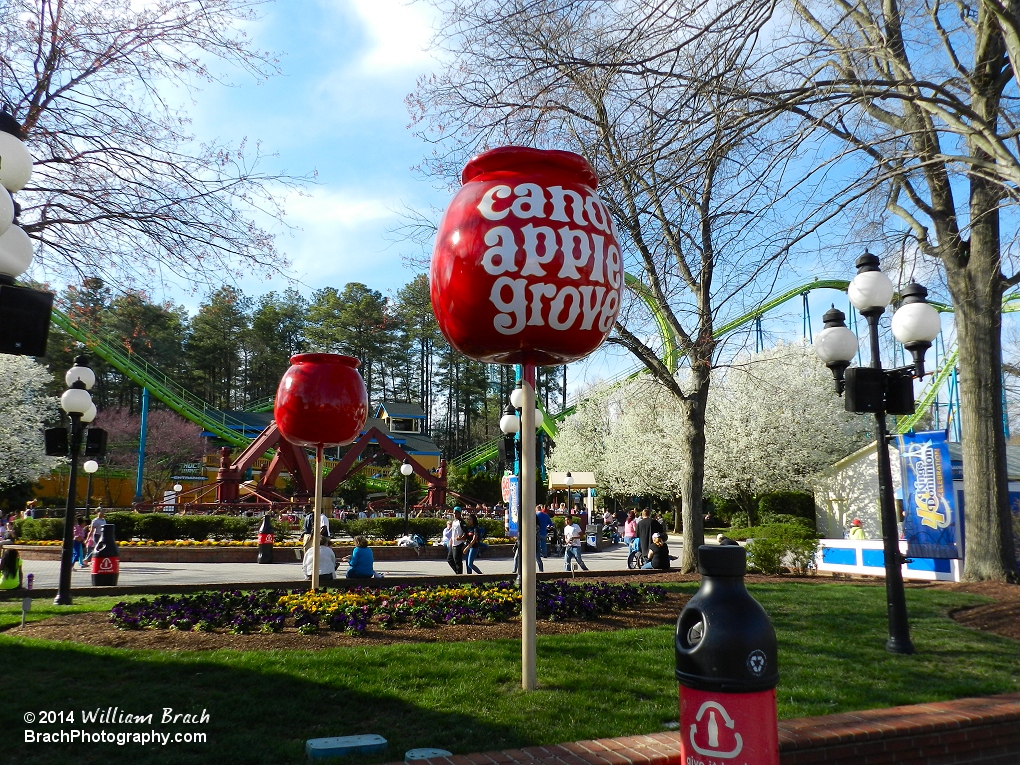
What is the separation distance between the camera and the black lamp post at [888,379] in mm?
7049

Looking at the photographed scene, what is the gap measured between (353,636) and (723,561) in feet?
15.3

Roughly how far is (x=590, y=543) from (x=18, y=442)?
944 inches

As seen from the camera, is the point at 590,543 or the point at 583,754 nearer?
the point at 583,754

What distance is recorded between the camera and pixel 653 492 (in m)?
41.4

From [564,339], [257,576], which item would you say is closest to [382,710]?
[564,339]

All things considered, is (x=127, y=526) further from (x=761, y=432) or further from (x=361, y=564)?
(x=761, y=432)

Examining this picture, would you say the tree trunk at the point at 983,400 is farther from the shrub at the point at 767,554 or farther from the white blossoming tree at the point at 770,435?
the white blossoming tree at the point at 770,435

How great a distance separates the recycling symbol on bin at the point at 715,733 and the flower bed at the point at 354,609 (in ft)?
14.7

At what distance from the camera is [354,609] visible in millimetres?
7684

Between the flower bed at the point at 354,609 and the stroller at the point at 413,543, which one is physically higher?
the flower bed at the point at 354,609

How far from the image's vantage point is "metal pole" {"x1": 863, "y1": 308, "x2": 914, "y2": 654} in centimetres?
696

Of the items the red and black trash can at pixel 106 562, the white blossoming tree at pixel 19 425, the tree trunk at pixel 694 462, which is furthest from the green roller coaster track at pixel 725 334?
the white blossoming tree at pixel 19 425

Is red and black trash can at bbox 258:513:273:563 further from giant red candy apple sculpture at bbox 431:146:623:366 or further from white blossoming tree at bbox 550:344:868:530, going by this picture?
giant red candy apple sculpture at bbox 431:146:623:366

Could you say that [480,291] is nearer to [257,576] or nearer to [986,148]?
[986,148]
